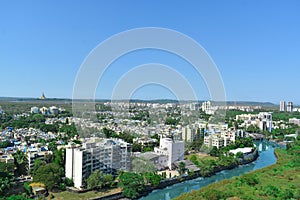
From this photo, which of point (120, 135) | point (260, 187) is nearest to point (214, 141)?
point (120, 135)

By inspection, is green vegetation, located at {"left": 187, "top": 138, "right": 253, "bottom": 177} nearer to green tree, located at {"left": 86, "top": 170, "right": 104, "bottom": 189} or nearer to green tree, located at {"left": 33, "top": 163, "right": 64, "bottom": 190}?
green tree, located at {"left": 86, "top": 170, "right": 104, "bottom": 189}

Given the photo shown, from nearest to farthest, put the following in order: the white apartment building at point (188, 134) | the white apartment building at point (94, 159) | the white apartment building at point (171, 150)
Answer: the white apartment building at point (94, 159), the white apartment building at point (171, 150), the white apartment building at point (188, 134)

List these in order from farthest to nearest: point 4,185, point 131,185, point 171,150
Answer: point 171,150 → point 131,185 → point 4,185

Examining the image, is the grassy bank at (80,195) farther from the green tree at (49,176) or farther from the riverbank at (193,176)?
the riverbank at (193,176)

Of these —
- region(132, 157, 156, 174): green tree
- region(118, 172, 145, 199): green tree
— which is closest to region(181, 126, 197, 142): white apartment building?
region(132, 157, 156, 174): green tree

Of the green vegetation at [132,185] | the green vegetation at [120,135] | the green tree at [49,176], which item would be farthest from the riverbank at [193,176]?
the green vegetation at [120,135]

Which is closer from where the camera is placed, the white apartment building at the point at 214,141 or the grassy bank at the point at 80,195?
the grassy bank at the point at 80,195

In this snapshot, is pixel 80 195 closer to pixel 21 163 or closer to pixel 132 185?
pixel 132 185
